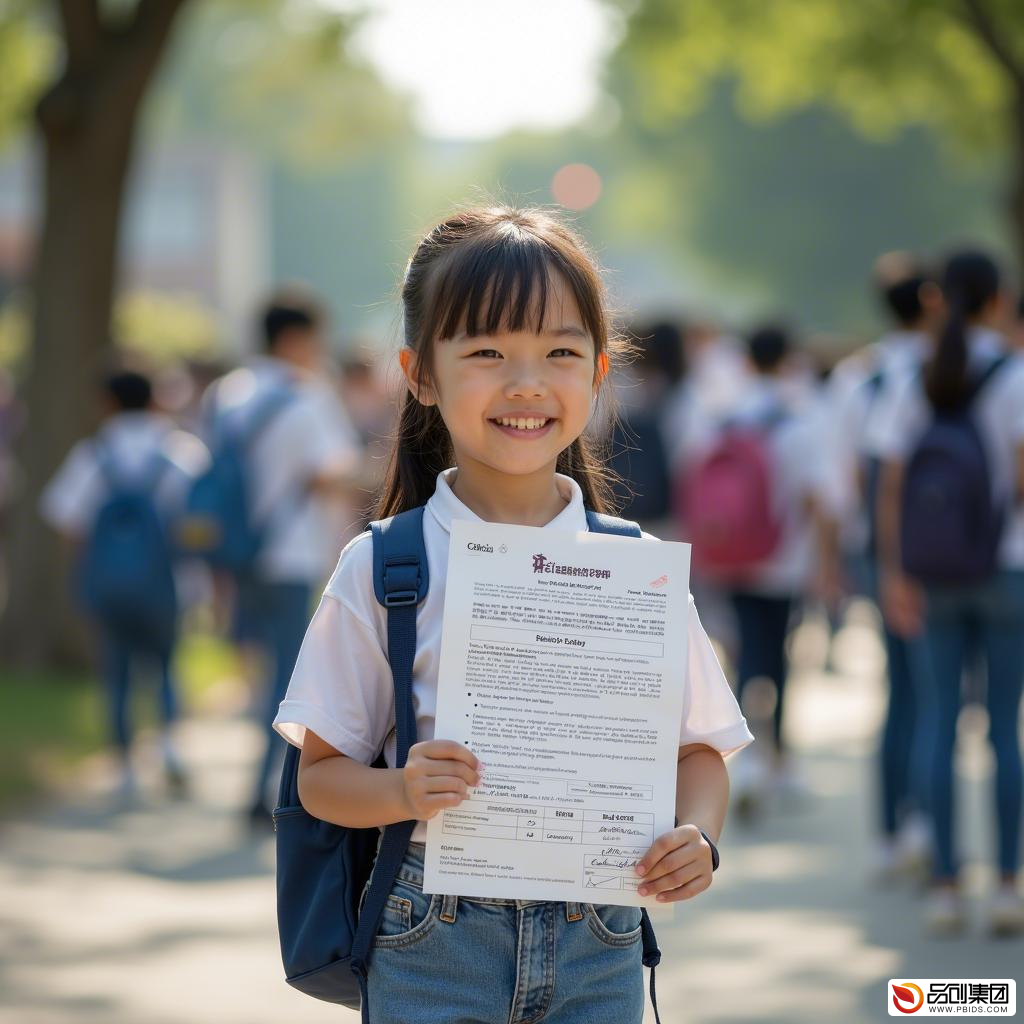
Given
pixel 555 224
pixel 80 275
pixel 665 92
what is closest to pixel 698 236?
A: pixel 665 92

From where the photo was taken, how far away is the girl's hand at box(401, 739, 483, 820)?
2.44 m

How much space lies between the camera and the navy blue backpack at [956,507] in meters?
5.68

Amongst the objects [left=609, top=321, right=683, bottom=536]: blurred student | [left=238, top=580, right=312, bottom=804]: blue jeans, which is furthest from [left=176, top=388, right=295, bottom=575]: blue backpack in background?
[left=609, top=321, right=683, bottom=536]: blurred student

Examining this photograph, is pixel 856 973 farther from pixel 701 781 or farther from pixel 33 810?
pixel 33 810

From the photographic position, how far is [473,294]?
103 inches

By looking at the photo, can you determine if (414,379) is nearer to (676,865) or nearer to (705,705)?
(705,705)

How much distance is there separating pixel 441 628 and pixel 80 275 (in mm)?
9521

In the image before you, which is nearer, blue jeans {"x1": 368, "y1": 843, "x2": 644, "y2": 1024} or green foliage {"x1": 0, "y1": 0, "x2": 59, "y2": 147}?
blue jeans {"x1": 368, "y1": 843, "x2": 644, "y2": 1024}

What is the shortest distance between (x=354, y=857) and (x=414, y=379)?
70cm

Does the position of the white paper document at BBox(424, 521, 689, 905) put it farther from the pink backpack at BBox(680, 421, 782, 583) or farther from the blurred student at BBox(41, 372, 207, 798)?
the blurred student at BBox(41, 372, 207, 798)

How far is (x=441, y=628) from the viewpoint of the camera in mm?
2598

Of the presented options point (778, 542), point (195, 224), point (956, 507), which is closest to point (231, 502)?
point (778, 542)

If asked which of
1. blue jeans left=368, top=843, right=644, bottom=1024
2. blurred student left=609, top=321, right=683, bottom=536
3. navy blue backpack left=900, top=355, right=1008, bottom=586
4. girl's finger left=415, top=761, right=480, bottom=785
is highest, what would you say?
blurred student left=609, top=321, right=683, bottom=536

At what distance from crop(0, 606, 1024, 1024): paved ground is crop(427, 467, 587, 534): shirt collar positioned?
256 cm
